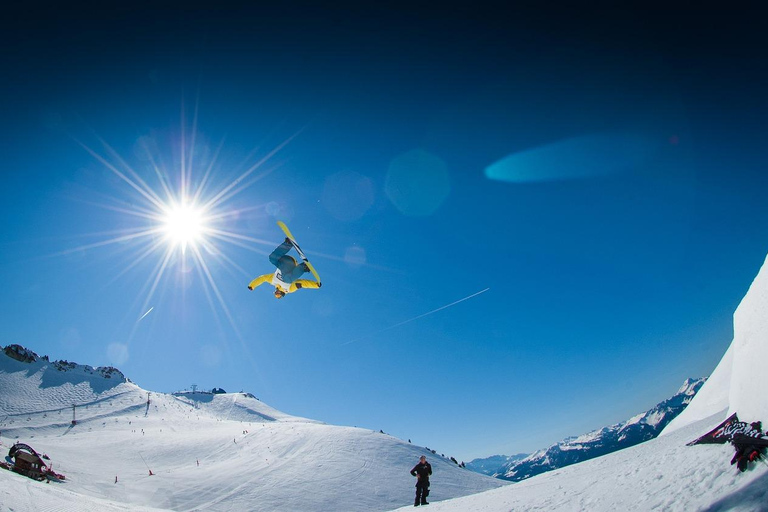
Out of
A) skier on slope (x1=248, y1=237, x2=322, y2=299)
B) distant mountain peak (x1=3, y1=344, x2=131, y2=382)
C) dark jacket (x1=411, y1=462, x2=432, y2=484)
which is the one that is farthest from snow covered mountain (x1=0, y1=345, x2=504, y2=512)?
distant mountain peak (x1=3, y1=344, x2=131, y2=382)

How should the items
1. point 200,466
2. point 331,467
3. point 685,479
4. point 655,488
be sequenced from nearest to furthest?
point 685,479 → point 655,488 → point 331,467 → point 200,466

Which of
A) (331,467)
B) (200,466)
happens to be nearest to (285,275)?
(331,467)

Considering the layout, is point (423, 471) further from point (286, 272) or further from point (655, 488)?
point (286, 272)

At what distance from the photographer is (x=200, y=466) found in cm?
2934

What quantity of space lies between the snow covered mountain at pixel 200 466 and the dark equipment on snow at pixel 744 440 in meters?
17.0

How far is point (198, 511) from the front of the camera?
18.8 m

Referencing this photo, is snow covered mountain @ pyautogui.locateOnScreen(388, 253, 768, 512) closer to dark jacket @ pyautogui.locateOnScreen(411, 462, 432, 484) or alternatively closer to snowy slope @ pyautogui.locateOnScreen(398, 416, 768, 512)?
snowy slope @ pyautogui.locateOnScreen(398, 416, 768, 512)

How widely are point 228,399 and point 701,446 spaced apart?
105 m

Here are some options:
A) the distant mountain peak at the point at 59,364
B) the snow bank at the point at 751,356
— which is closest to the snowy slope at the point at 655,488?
the snow bank at the point at 751,356

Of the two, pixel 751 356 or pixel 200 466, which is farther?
pixel 200 466

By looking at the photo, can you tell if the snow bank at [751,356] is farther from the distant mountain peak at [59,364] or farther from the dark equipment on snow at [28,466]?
the distant mountain peak at [59,364]

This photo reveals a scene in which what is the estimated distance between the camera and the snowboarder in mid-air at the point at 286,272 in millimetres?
14992

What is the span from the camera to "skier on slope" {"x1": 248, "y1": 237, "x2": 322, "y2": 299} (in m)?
15.0

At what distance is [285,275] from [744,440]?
48.3ft
